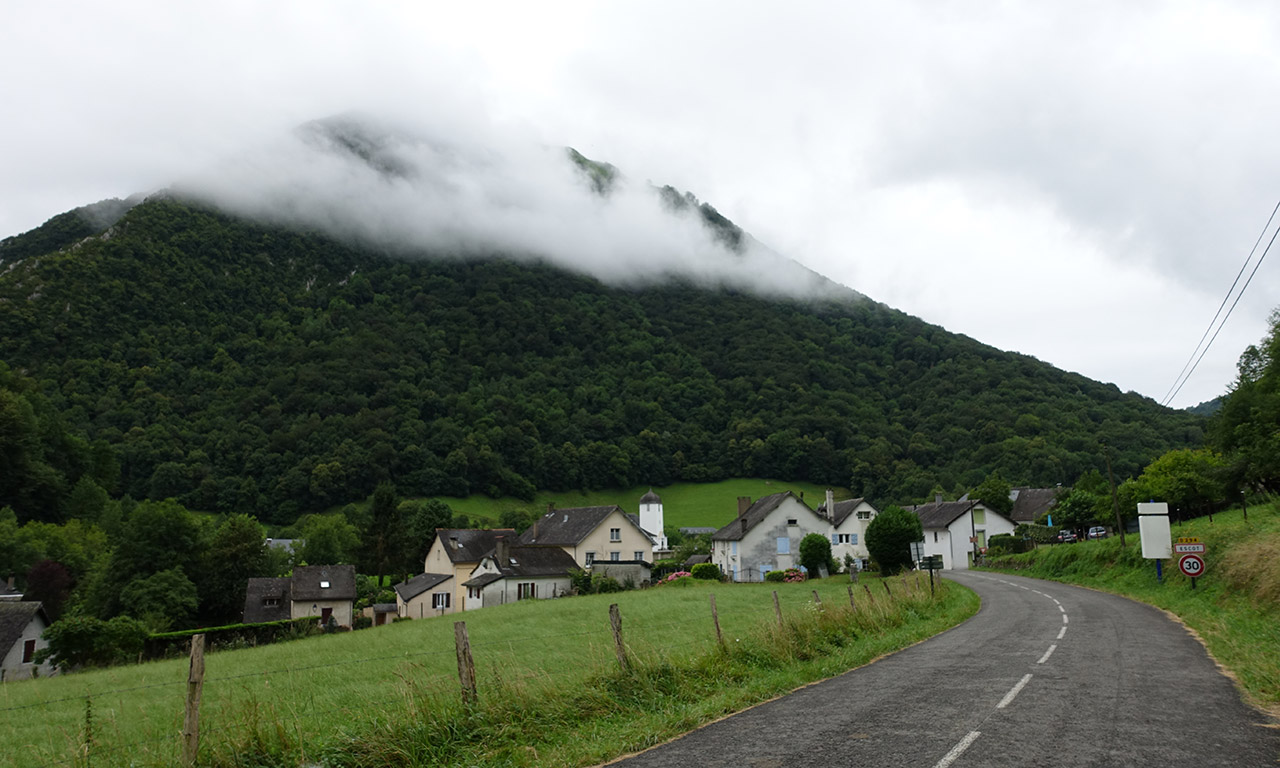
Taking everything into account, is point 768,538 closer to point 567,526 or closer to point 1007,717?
point 567,526

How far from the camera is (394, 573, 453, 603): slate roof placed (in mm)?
63469

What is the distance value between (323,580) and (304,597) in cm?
246

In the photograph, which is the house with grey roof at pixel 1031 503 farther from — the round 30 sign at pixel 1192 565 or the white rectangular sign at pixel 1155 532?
the round 30 sign at pixel 1192 565

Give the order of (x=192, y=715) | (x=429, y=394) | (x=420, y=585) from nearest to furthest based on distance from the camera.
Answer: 1. (x=192, y=715)
2. (x=420, y=585)
3. (x=429, y=394)

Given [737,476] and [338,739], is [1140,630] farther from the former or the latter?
[737,476]

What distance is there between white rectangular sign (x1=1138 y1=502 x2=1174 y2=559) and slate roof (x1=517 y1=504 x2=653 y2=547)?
46783mm

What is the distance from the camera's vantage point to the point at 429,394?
512 feet

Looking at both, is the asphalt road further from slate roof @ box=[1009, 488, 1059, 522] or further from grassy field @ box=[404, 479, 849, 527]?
grassy field @ box=[404, 479, 849, 527]

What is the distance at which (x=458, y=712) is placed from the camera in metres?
9.07

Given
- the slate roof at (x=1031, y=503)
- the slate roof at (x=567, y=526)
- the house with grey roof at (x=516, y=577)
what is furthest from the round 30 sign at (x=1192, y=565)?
the slate roof at (x=1031, y=503)

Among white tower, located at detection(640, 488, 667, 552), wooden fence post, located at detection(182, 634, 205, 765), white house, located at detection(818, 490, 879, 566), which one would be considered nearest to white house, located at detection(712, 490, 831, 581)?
white house, located at detection(818, 490, 879, 566)

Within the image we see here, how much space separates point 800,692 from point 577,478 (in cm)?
12942

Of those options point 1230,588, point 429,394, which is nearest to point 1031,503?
point 1230,588

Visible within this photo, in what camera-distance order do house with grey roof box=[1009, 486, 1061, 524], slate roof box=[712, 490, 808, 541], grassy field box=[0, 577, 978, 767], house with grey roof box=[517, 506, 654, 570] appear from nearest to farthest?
grassy field box=[0, 577, 978, 767] < slate roof box=[712, 490, 808, 541] < house with grey roof box=[517, 506, 654, 570] < house with grey roof box=[1009, 486, 1061, 524]
